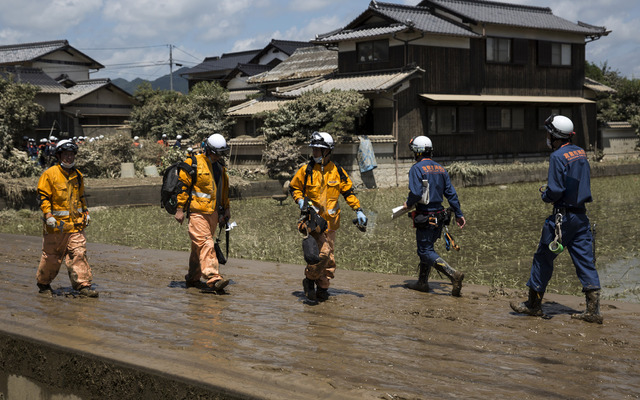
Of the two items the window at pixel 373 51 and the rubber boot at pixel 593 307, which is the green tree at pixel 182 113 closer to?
the window at pixel 373 51

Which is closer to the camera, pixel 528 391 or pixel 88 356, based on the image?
pixel 528 391

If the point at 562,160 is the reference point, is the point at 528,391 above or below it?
below

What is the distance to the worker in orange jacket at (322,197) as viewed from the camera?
26.8ft

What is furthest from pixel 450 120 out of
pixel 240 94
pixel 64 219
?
pixel 64 219

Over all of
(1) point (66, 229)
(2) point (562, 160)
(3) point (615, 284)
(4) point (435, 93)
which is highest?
(4) point (435, 93)

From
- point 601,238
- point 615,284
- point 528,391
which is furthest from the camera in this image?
point 601,238

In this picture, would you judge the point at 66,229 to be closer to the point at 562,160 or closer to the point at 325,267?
the point at 325,267

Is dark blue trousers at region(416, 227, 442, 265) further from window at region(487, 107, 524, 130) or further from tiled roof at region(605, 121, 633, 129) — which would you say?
tiled roof at region(605, 121, 633, 129)

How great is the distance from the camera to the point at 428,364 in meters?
5.48

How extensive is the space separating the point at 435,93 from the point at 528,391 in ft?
94.6

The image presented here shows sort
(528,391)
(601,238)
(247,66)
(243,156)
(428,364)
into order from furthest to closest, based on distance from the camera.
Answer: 1. (247,66)
2. (243,156)
3. (601,238)
4. (428,364)
5. (528,391)

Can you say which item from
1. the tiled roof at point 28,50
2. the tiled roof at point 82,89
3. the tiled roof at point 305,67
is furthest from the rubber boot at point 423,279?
the tiled roof at point 28,50

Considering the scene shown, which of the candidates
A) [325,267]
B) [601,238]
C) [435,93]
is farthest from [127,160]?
[325,267]

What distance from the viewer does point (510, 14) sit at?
36.9 metres
